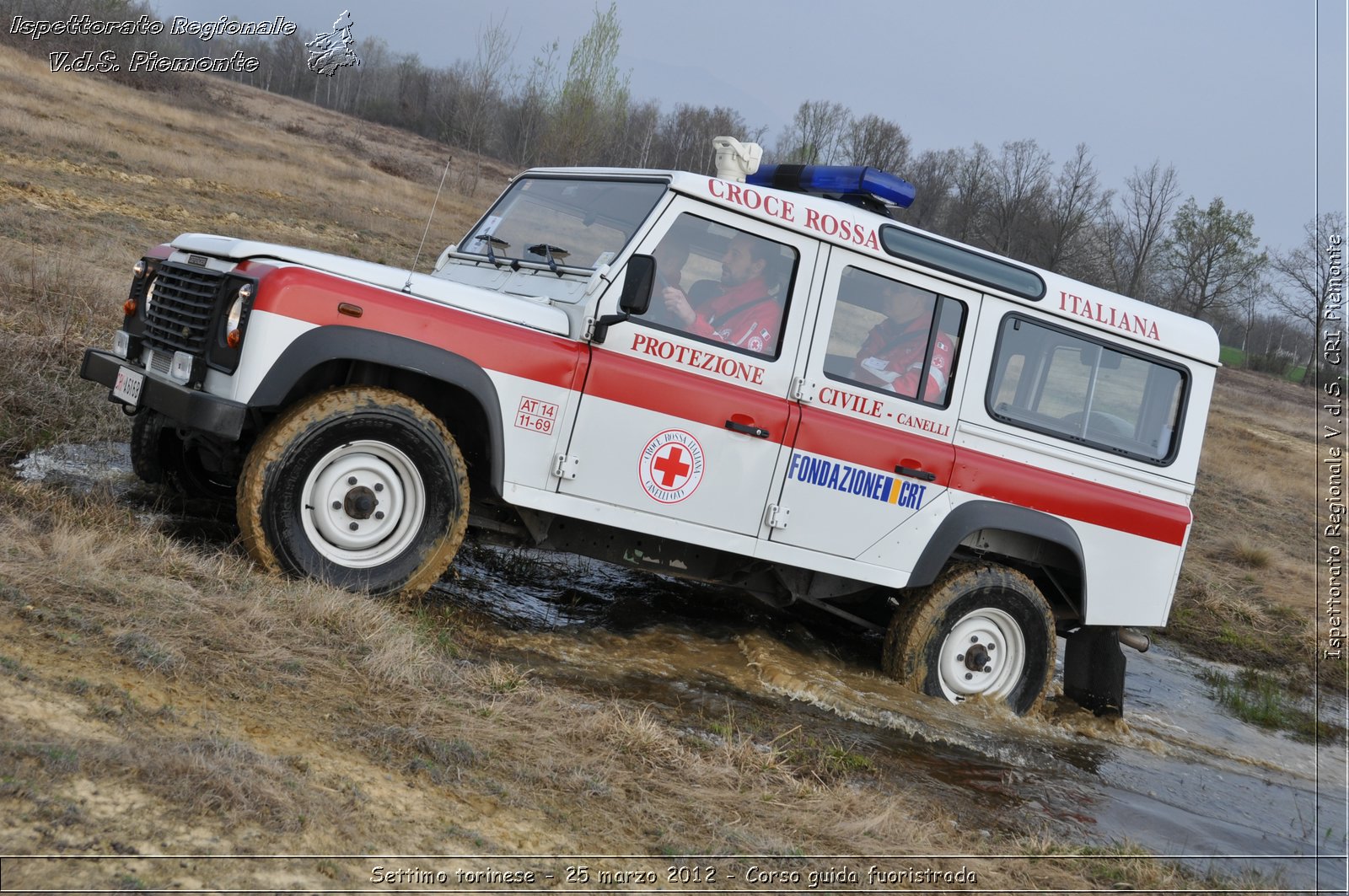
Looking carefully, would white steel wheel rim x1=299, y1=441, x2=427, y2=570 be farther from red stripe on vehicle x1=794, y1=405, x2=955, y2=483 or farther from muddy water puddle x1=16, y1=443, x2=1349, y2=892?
red stripe on vehicle x1=794, y1=405, x2=955, y2=483

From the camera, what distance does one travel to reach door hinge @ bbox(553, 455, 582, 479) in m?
5.41

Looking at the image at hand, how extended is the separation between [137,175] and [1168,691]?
1797 cm

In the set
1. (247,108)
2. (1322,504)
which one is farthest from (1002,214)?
(247,108)

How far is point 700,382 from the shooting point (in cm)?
567

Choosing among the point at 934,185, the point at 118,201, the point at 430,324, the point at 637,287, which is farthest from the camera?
the point at 934,185

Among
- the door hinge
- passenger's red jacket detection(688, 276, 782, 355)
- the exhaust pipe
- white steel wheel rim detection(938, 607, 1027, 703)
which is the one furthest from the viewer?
the exhaust pipe

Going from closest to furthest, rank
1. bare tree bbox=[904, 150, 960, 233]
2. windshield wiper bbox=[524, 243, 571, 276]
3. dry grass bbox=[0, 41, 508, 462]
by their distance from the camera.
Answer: windshield wiper bbox=[524, 243, 571, 276] < dry grass bbox=[0, 41, 508, 462] < bare tree bbox=[904, 150, 960, 233]

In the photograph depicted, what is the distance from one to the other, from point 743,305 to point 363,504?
7.03ft

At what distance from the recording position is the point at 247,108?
45.7 m

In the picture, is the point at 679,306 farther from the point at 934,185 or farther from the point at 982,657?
the point at 934,185

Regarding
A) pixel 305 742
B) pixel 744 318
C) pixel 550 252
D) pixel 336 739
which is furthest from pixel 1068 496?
pixel 305 742

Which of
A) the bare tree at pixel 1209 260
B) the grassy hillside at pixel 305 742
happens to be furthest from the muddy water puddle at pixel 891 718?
the bare tree at pixel 1209 260

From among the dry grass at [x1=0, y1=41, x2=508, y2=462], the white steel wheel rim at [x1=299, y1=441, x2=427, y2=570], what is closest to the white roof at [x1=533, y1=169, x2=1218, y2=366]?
the white steel wheel rim at [x1=299, y1=441, x2=427, y2=570]

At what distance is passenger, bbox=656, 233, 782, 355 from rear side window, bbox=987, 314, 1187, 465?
4.95ft
